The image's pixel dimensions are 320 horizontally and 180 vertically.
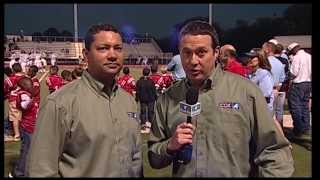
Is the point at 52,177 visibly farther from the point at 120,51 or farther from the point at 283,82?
the point at 283,82

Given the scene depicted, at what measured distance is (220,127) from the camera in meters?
2.44

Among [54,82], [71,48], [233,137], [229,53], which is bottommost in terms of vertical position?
[233,137]

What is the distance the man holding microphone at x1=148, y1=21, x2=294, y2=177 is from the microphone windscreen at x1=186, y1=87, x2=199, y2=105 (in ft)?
0.12

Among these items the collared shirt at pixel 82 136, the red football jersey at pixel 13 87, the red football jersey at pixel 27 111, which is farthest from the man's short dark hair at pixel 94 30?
the red football jersey at pixel 13 87

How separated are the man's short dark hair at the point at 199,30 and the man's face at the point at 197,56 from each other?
19 millimetres

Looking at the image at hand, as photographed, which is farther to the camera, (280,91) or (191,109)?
(280,91)

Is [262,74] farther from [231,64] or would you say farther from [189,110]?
[189,110]

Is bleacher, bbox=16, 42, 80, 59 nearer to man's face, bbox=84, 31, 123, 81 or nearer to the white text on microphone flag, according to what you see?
man's face, bbox=84, 31, 123, 81

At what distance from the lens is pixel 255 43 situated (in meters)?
23.6

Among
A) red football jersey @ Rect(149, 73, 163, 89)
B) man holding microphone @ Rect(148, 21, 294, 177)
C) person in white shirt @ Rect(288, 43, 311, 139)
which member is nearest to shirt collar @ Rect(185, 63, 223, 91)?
man holding microphone @ Rect(148, 21, 294, 177)

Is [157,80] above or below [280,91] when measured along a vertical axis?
above

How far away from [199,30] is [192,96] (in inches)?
12.4

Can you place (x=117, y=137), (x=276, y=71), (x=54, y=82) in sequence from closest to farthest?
(x=117, y=137) < (x=276, y=71) < (x=54, y=82)

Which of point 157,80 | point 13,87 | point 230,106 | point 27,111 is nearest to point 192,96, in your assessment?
point 230,106
